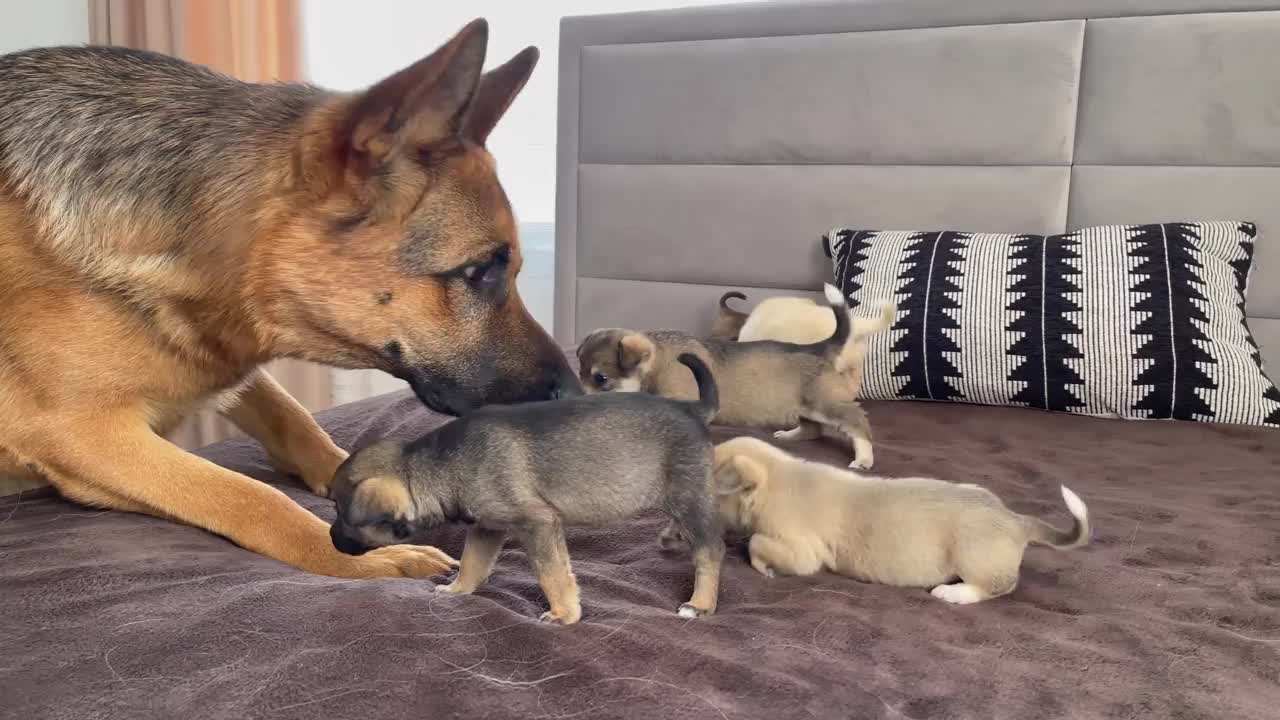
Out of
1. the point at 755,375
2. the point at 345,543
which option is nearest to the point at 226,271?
the point at 345,543

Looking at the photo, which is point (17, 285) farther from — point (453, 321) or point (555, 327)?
point (555, 327)

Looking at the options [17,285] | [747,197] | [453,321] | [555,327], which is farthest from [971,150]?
[17,285]

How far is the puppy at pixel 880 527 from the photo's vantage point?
1066 mm

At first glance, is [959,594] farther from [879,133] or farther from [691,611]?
[879,133]

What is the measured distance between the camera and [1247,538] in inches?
49.3

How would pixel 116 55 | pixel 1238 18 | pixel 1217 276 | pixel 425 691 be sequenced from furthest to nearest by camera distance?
pixel 1238 18 < pixel 1217 276 < pixel 116 55 < pixel 425 691

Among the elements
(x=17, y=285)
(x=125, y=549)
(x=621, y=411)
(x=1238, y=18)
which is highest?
(x=1238, y=18)

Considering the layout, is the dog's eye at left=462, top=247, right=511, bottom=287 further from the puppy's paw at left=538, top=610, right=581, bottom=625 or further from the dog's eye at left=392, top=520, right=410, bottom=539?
the puppy's paw at left=538, top=610, right=581, bottom=625

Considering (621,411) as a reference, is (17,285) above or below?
above

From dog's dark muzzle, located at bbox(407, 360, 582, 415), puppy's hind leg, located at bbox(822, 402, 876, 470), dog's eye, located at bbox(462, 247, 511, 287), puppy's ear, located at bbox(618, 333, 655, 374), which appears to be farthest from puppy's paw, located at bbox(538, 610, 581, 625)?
puppy's ear, located at bbox(618, 333, 655, 374)

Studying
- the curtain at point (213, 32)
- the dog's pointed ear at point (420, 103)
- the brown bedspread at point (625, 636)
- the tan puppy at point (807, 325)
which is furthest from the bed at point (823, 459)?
the curtain at point (213, 32)

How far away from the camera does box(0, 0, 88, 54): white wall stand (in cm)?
307

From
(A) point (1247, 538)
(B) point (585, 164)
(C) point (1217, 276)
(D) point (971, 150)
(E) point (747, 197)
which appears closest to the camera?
(A) point (1247, 538)

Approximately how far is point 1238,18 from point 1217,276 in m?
0.84
